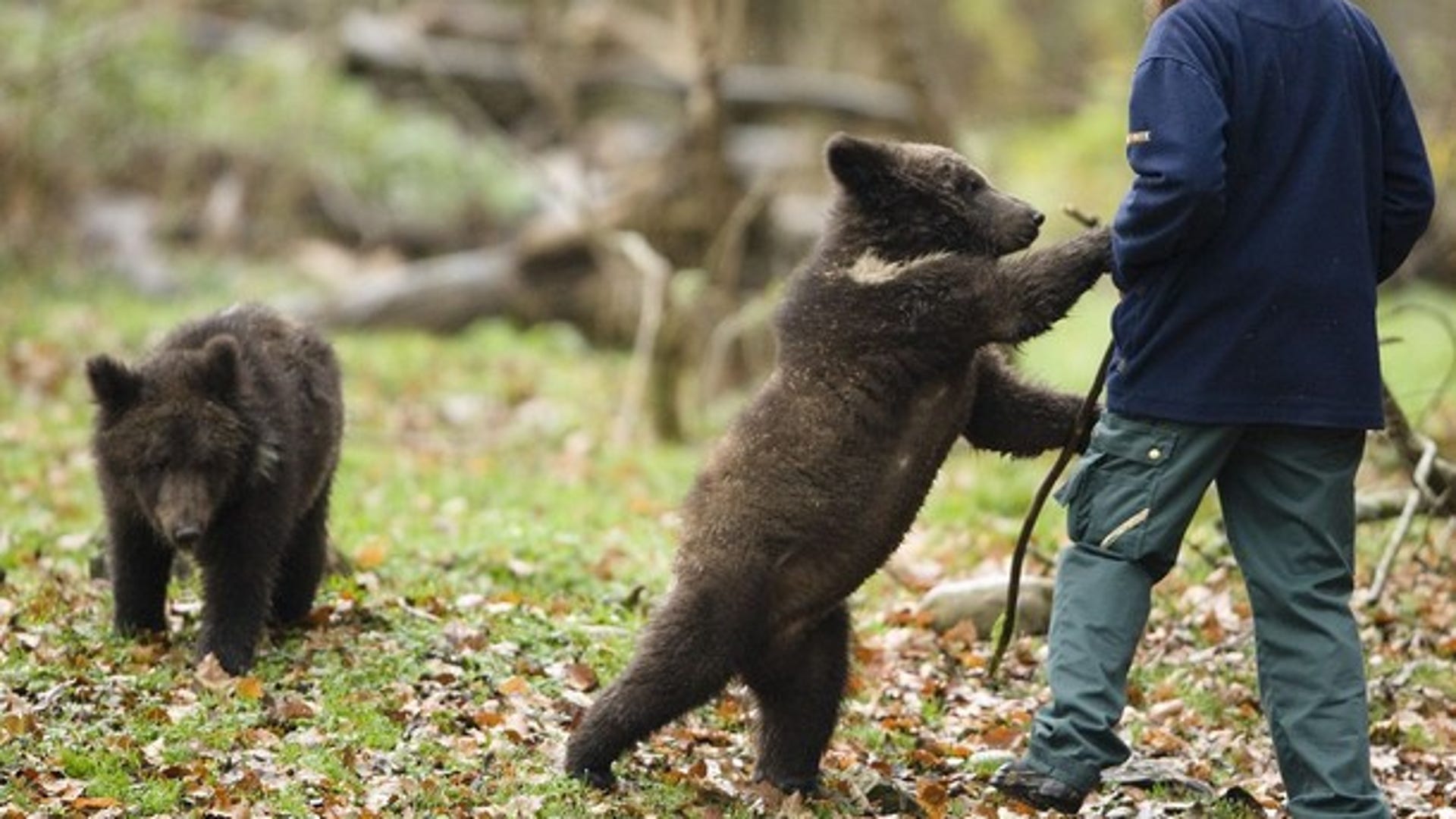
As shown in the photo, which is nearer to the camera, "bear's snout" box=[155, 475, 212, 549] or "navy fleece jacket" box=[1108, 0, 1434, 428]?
"navy fleece jacket" box=[1108, 0, 1434, 428]

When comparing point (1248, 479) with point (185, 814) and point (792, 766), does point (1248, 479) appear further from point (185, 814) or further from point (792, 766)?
point (185, 814)

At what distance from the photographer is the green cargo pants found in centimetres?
629

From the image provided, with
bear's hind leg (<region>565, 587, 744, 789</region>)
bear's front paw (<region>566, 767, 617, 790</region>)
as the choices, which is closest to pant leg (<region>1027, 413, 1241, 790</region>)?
bear's hind leg (<region>565, 587, 744, 789</region>)

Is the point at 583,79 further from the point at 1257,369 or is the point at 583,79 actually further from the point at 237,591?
the point at 1257,369

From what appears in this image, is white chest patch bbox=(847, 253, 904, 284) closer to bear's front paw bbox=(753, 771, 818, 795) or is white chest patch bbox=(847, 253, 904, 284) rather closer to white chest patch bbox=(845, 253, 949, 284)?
white chest patch bbox=(845, 253, 949, 284)

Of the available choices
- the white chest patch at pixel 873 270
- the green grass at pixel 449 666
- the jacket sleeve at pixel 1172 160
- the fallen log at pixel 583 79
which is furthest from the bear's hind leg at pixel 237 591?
the fallen log at pixel 583 79

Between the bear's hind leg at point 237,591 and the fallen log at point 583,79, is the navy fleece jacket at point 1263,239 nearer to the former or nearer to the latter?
the bear's hind leg at point 237,591

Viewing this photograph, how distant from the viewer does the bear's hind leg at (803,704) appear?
737 centimetres

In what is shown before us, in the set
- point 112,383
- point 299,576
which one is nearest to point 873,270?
point 112,383

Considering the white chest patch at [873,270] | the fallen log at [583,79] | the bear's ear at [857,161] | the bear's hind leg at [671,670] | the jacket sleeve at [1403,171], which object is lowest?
the fallen log at [583,79]

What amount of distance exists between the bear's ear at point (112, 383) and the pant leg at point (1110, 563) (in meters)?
4.68

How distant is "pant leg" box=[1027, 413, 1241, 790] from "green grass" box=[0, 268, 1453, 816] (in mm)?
1142

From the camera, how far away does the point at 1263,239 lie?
6.25m

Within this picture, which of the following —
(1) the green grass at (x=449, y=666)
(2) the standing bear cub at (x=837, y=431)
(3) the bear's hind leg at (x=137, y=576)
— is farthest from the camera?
(3) the bear's hind leg at (x=137, y=576)
